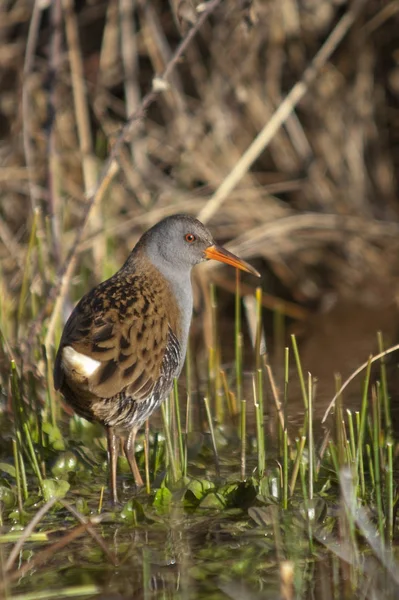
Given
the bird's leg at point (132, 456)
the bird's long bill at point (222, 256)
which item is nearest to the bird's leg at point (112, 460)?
the bird's leg at point (132, 456)

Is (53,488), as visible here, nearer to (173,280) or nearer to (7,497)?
(7,497)

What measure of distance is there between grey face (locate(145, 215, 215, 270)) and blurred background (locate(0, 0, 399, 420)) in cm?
139

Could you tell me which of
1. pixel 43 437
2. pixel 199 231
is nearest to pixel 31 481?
pixel 43 437

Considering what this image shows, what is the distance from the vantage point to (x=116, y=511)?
3281 mm

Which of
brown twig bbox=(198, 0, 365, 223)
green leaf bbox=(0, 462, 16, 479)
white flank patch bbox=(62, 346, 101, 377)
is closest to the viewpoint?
white flank patch bbox=(62, 346, 101, 377)

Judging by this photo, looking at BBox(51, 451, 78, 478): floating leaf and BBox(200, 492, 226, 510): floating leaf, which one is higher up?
BBox(51, 451, 78, 478): floating leaf

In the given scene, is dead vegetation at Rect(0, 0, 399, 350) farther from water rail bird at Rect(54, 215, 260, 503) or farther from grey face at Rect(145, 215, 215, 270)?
water rail bird at Rect(54, 215, 260, 503)

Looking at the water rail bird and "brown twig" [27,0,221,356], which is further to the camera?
"brown twig" [27,0,221,356]

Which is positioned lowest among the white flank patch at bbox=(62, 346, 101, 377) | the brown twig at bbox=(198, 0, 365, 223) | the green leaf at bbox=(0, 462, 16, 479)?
the green leaf at bbox=(0, 462, 16, 479)

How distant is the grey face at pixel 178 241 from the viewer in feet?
12.7

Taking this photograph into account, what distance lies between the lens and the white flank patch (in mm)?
3139

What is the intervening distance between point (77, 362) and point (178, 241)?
0.92 metres

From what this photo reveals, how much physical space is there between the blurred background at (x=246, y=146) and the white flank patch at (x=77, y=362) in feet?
7.18

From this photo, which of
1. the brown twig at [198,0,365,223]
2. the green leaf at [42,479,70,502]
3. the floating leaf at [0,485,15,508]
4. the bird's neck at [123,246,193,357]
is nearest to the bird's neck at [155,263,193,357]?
the bird's neck at [123,246,193,357]
